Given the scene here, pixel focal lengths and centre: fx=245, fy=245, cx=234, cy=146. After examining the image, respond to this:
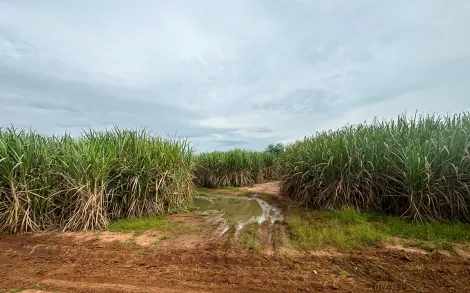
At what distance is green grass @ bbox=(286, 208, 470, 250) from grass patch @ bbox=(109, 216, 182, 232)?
249 centimetres

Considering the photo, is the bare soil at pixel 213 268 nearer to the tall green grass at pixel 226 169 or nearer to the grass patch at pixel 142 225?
the grass patch at pixel 142 225

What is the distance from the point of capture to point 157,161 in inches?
249

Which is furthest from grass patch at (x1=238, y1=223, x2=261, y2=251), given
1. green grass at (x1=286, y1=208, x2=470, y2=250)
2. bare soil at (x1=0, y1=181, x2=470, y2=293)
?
green grass at (x1=286, y1=208, x2=470, y2=250)

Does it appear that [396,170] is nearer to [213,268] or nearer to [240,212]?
[240,212]

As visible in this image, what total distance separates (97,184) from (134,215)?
3.82ft

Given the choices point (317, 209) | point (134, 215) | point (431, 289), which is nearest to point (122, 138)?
point (134, 215)

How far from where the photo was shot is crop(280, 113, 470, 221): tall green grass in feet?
14.8

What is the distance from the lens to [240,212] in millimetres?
6723

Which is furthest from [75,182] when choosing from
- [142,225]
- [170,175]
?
[170,175]

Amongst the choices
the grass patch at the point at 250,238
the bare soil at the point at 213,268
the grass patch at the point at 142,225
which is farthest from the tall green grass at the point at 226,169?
the bare soil at the point at 213,268

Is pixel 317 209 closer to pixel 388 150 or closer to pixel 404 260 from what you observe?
pixel 388 150

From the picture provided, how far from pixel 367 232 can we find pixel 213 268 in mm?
2683

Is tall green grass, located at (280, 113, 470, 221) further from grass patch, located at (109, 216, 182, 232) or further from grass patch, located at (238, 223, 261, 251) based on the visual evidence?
grass patch, located at (109, 216, 182, 232)

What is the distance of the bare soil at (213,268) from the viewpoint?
2.67 meters
